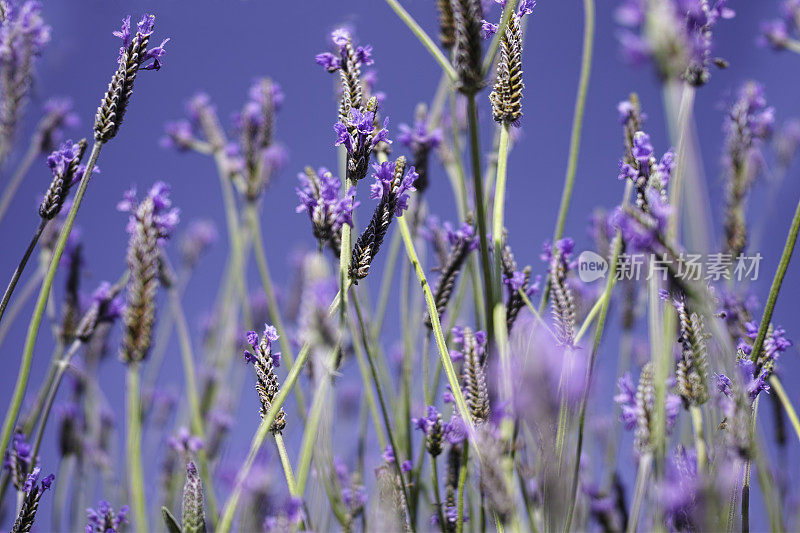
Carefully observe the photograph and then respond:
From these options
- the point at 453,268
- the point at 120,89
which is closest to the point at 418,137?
the point at 453,268

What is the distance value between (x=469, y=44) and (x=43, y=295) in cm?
80

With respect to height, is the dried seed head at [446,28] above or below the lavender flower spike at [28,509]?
above

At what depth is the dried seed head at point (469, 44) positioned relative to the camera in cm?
90

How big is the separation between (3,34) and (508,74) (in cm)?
133

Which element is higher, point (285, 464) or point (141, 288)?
point (141, 288)

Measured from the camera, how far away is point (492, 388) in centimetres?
106

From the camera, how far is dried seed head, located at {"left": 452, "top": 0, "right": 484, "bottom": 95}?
899 millimetres

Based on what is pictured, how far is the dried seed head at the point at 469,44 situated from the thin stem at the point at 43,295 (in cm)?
61

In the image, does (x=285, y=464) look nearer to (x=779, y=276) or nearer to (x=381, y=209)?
(x=381, y=209)

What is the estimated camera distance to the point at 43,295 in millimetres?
1016

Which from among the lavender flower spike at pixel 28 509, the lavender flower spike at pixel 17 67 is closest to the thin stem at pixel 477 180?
the lavender flower spike at pixel 28 509

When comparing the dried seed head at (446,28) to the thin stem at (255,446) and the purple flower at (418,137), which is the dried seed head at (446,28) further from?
the thin stem at (255,446)

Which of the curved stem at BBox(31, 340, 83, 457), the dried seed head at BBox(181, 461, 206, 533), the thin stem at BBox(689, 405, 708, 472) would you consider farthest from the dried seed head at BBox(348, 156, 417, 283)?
the curved stem at BBox(31, 340, 83, 457)

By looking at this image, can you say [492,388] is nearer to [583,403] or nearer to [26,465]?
[583,403]
